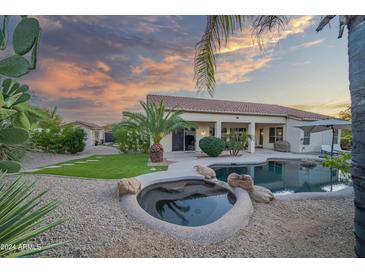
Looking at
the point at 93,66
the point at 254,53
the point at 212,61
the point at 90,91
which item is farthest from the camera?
the point at 90,91

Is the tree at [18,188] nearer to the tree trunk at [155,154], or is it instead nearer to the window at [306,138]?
the tree trunk at [155,154]

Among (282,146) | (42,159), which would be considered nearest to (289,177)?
(282,146)

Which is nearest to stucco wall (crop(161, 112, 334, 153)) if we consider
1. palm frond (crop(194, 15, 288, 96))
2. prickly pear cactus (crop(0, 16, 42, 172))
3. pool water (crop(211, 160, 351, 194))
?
pool water (crop(211, 160, 351, 194))

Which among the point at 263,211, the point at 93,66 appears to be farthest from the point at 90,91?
the point at 263,211

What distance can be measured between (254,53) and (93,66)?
5888mm

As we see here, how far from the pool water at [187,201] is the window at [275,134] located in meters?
17.1

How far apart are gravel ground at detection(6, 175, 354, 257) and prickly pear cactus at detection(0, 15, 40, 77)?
280 cm

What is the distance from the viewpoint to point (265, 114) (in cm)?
1908

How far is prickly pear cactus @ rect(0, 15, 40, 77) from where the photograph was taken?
88.0 inches

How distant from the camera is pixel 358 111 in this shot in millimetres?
2729

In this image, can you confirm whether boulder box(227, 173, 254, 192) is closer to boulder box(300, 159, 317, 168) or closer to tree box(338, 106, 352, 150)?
tree box(338, 106, 352, 150)

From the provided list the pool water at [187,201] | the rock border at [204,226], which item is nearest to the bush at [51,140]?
Answer: the pool water at [187,201]

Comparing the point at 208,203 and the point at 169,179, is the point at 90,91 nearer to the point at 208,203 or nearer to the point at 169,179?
the point at 169,179

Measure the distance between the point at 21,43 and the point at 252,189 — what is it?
20.0 feet
